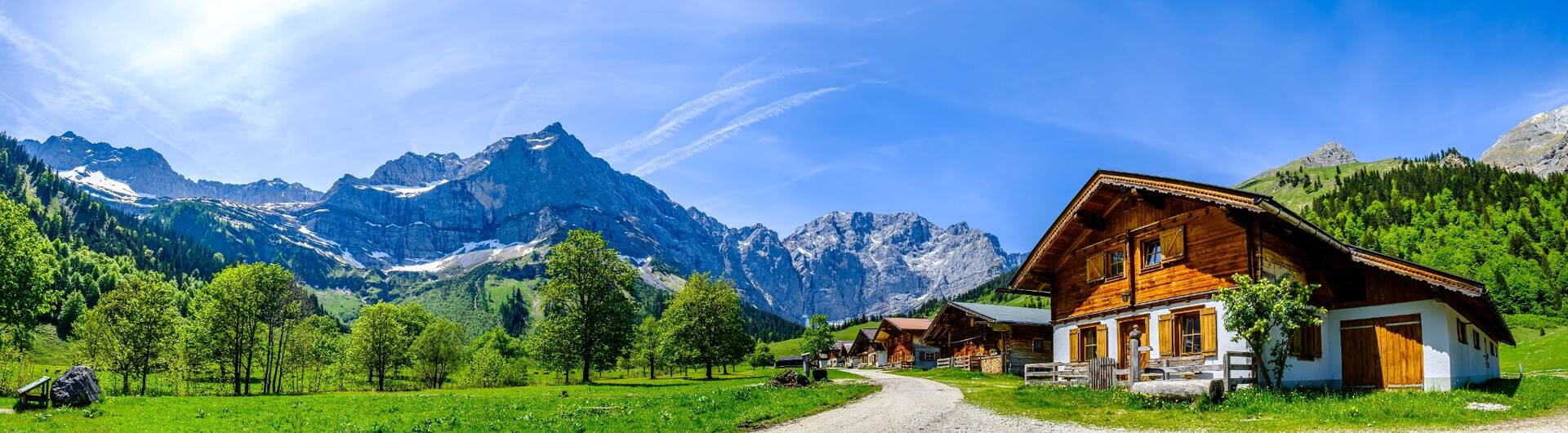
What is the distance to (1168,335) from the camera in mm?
32469

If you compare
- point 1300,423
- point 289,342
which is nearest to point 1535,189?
point 1300,423

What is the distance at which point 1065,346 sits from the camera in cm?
4084


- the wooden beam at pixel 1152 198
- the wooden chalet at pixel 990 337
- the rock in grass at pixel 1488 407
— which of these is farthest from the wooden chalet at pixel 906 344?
the rock in grass at pixel 1488 407

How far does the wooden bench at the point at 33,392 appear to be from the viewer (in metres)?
29.4

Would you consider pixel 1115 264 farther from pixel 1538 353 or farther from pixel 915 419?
pixel 1538 353

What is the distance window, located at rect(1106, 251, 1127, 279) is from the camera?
36500 mm

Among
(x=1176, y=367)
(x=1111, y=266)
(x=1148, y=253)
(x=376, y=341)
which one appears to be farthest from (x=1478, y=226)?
(x=376, y=341)

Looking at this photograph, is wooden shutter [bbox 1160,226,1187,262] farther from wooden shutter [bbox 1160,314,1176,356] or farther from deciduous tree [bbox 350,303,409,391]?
deciduous tree [bbox 350,303,409,391]

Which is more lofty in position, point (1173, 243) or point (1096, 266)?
point (1173, 243)

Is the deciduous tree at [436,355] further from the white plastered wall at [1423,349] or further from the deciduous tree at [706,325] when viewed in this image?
the white plastered wall at [1423,349]

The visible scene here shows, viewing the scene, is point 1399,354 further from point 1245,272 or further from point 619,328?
point 619,328

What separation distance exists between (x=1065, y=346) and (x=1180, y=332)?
9123 millimetres

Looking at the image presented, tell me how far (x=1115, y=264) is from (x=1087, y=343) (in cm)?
438

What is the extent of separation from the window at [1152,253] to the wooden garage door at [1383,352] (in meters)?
6.88
